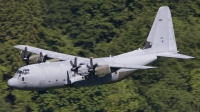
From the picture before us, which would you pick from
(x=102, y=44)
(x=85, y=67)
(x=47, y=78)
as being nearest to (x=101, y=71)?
(x=85, y=67)

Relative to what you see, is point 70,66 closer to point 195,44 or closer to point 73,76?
point 73,76

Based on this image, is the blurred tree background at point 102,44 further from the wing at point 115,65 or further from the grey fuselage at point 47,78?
the grey fuselage at point 47,78

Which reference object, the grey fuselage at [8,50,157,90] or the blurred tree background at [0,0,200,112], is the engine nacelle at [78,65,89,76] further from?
the blurred tree background at [0,0,200,112]

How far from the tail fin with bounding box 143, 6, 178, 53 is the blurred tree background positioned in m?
11.9

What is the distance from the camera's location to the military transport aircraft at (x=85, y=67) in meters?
52.5

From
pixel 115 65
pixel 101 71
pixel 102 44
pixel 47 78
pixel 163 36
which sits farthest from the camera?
pixel 102 44

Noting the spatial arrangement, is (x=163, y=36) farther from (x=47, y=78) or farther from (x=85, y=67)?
(x=47, y=78)

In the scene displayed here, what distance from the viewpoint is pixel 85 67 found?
5359cm

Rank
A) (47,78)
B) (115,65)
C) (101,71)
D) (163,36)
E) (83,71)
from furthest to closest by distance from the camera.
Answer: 1. (163,36)
2. (115,65)
3. (83,71)
4. (101,71)
5. (47,78)

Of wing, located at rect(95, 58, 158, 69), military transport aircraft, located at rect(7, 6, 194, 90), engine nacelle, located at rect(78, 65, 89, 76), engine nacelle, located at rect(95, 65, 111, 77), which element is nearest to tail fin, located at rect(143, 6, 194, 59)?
military transport aircraft, located at rect(7, 6, 194, 90)

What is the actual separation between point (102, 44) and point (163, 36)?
23.6 m

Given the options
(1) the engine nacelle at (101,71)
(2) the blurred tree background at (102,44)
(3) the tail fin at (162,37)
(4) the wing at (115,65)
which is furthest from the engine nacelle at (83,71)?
(2) the blurred tree background at (102,44)

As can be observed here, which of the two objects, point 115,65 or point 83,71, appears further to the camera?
point 115,65

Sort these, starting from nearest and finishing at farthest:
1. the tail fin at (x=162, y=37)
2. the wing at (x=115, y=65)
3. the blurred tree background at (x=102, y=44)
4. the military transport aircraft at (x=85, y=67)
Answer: the military transport aircraft at (x=85, y=67)
the wing at (x=115, y=65)
the tail fin at (x=162, y=37)
the blurred tree background at (x=102, y=44)
